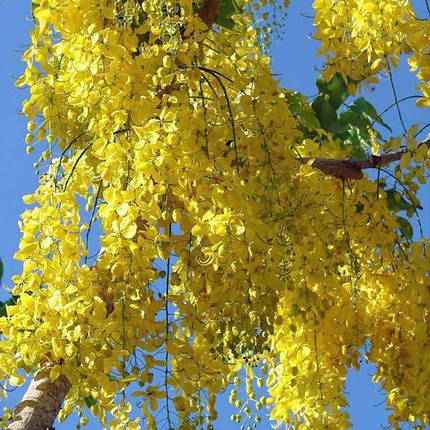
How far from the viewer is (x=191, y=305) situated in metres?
1.81

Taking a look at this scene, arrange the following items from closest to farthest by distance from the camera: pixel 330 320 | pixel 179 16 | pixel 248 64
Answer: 1. pixel 179 16
2. pixel 248 64
3. pixel 330 320

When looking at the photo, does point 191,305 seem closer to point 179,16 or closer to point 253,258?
point 253,258

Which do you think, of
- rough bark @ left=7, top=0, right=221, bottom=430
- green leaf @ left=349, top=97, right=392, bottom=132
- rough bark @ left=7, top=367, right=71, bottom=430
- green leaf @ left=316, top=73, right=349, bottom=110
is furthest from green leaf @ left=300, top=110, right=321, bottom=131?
rough bark @ left=7, top=367, right=71, bottom=430

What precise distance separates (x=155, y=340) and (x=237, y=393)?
3.21 ft

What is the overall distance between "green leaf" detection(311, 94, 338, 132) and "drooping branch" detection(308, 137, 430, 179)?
0.67m

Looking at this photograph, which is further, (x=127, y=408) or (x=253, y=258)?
(x=127, y=408)

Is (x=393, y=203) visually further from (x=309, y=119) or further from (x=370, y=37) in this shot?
(x=370, y=37)

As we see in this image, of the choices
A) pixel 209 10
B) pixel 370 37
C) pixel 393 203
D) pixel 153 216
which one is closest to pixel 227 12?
pixel 209 10

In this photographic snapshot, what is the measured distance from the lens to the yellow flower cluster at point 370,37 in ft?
7.76

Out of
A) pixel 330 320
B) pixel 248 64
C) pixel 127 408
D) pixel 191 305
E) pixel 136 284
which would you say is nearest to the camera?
pixel 136 284

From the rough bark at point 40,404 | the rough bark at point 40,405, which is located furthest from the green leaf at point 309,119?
the rough bark at point 40,405

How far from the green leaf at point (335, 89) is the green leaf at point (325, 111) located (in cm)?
2

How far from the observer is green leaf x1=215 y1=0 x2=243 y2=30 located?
8.82ft

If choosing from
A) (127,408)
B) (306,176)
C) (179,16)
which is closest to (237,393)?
(127,408)
